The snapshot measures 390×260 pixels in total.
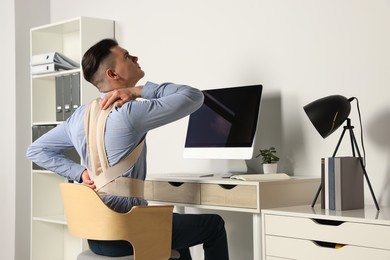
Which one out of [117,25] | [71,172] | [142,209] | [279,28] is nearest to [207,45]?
[279,28]

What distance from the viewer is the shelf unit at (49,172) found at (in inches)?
177

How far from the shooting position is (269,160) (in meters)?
3.22

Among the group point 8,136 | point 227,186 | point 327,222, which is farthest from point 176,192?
point 8,136

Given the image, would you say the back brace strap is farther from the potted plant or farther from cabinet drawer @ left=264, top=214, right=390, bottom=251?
the potted plant

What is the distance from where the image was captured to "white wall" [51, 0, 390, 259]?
117 inches

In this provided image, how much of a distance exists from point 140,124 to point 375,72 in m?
1.12

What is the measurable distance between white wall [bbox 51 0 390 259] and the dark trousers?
26.8 inches

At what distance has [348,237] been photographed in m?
2.43

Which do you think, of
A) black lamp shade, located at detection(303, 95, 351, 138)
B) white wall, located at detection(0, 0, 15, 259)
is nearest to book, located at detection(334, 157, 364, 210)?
black lamp shade, located at detection(303, 95, 351, 138)

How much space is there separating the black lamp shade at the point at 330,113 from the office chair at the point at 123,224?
73 centimetres

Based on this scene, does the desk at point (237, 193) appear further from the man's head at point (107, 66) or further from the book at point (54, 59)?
the book at point (54, 59)

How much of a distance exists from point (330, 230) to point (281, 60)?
1.13 metres

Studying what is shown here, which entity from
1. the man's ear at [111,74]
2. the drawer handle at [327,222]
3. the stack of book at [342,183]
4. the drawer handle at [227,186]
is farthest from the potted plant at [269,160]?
the man's ear at [111,74]

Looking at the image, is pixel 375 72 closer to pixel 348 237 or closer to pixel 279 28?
pixel 279 28
